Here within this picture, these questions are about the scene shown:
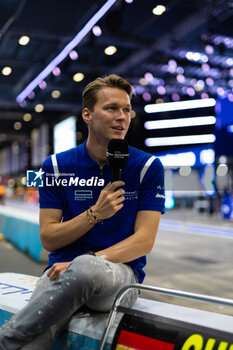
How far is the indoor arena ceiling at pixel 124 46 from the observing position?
396 inches

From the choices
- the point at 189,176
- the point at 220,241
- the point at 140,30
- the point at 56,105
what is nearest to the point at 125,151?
the point at 220,241

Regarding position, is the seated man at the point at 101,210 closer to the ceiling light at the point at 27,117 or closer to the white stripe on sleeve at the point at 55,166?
the white stripe on sleeve at the point at 55,166

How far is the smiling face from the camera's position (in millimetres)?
2057

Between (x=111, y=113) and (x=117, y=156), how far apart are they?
1.15 feet

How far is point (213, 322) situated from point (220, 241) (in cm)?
786

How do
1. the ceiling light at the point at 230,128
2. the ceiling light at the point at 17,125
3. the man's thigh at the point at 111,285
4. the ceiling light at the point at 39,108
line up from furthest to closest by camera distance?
the ceiling light at the point at 17,125
the ceiling light at the point at 39,108
the ceiling light at the point at 230,128
the man's thigh at the point at 111,285

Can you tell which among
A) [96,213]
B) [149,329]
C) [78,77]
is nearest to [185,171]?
[78,77]

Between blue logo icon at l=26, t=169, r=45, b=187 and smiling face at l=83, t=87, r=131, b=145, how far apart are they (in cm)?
39

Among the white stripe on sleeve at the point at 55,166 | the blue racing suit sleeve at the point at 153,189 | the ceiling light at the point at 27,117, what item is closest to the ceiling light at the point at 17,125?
the ceiling light at the point at 27,117

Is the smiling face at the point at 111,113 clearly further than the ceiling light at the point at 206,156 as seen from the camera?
No

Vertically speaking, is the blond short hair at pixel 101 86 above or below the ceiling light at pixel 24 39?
below

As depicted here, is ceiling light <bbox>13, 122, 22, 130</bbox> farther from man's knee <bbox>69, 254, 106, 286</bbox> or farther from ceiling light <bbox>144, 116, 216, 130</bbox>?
man's knee <bbox>69, 254, 106, 286</bbox>

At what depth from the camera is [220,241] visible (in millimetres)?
9273

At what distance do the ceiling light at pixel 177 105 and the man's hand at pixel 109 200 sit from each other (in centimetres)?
1289
